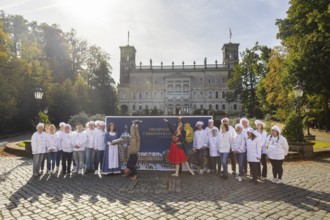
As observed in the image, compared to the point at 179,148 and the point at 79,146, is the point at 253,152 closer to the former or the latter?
the point at 179,148

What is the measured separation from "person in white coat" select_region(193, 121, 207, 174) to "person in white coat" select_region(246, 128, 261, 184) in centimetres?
155

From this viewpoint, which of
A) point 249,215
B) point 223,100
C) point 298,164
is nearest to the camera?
point 249,215

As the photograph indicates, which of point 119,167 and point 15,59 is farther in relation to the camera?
point 15,59

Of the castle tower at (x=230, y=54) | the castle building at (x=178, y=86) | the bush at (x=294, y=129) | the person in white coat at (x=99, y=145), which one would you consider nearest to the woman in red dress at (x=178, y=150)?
the person in white coat at (x=99, y=145)

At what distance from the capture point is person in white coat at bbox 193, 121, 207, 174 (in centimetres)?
852

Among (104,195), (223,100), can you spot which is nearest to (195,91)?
(223,100)

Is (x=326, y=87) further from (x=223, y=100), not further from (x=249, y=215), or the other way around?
(x=223, y=100)

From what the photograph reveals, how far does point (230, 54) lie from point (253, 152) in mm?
72086

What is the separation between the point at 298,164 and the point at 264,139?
11.4ft

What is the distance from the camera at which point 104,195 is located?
6195 mm

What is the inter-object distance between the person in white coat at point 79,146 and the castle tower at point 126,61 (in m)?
68.7

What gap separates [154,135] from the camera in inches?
365

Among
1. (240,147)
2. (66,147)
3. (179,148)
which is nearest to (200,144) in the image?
(179,148)

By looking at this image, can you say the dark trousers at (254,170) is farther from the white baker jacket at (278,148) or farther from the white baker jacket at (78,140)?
the white baker jacket at (78,140)
